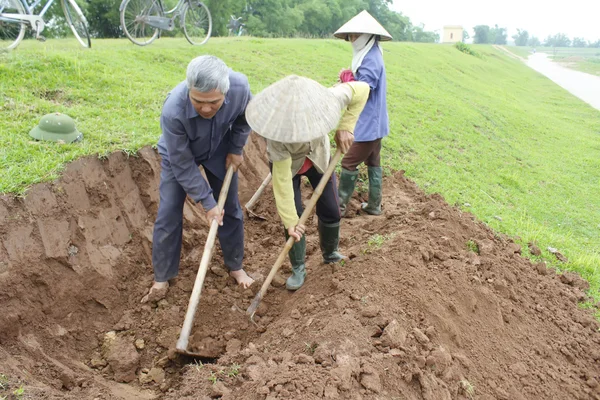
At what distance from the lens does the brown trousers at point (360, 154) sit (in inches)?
187

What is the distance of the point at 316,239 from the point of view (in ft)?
15.0

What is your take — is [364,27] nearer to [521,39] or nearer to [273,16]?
[273,16]

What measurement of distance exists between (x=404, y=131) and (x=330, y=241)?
14.8ft

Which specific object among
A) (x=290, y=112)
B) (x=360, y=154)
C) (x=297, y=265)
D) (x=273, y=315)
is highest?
(x=290, y=112)

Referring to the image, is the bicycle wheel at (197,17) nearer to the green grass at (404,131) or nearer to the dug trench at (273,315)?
the green grass at (404,131)

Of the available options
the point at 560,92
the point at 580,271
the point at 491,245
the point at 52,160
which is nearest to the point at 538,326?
the point at 491,245

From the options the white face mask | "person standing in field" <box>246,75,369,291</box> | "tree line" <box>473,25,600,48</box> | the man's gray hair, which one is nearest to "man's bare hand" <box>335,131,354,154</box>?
"person standing in field" <box>246,75,369,291</box>

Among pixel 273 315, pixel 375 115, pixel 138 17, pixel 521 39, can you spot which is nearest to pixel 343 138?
pixel 273 315

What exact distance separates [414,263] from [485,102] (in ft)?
34.6

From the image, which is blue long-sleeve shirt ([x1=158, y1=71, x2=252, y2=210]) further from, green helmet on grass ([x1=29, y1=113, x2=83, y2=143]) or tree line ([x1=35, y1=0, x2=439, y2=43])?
tree line ([x1=35, y1=0, x2=439, y2=43])

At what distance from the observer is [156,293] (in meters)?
3.60

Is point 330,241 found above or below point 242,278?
above

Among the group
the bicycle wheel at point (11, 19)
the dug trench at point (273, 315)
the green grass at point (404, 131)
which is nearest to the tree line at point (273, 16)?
the green grass at point (404, 131)

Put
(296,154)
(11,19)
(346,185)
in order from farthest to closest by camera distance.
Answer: (11,19) → (346,185) → (296,154)
